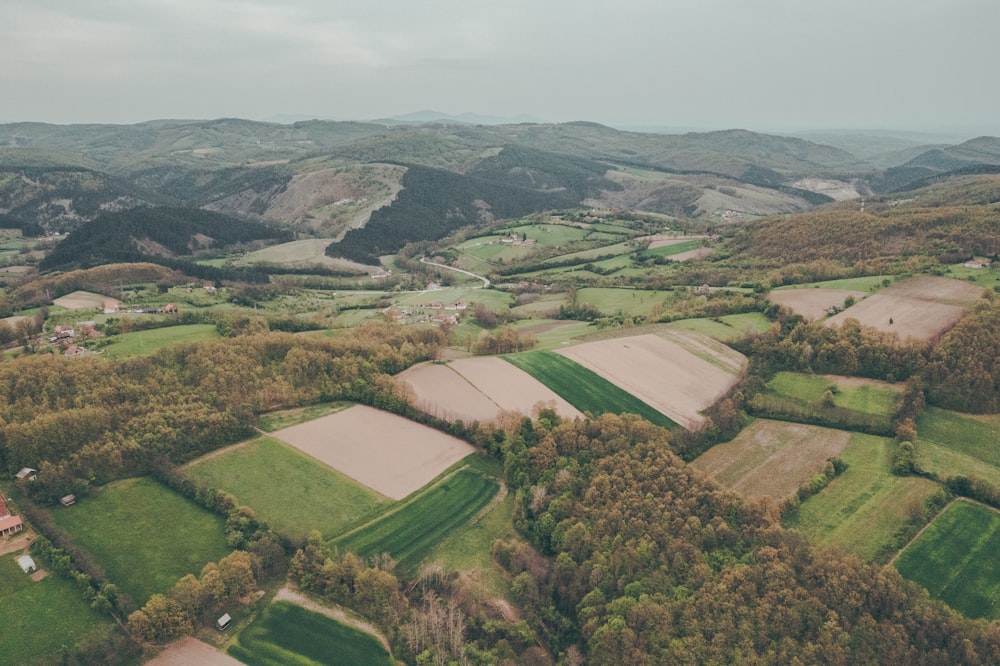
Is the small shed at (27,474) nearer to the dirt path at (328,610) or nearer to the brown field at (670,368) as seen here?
the dirt path at (328,610)

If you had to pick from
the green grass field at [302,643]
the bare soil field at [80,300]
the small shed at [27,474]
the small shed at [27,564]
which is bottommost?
the green grass field at [302,643]

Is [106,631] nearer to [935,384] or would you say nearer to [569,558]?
[569,558]

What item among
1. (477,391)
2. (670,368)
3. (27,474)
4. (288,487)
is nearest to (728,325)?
(670,368)

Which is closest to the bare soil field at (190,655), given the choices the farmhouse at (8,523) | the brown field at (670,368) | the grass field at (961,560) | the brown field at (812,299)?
the farmhouse at (8,523)

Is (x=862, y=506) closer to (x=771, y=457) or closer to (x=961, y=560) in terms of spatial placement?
(x=961, y=560)

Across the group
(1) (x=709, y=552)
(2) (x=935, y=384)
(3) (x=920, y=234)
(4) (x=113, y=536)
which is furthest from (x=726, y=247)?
(4) (x=113, y=536)

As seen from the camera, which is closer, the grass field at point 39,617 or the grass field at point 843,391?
the grass field at point 39,617

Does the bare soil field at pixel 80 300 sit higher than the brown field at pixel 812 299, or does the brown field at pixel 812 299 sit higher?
the brown field at pixel 812 299
